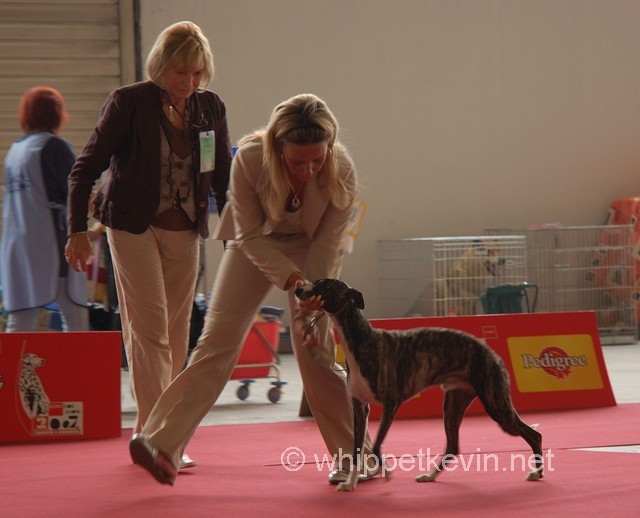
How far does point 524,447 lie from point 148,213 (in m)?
1.63

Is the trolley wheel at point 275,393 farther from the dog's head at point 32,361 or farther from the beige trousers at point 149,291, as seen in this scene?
the beige trousers at point 149,291

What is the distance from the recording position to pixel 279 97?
9484mm

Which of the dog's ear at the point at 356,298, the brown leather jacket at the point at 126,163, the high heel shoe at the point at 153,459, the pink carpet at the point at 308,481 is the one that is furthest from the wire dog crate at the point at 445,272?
the high heel shoe at the point at 153,459

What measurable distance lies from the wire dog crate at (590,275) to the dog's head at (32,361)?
5.65 m

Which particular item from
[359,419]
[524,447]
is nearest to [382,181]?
[524,447]

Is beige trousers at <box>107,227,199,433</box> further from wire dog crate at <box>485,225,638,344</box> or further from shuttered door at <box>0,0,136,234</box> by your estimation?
wire dog crate at <box>485,225,638,344</box>

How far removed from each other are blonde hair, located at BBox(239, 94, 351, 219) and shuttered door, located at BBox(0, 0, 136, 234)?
5.96m

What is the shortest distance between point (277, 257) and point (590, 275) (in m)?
6.94

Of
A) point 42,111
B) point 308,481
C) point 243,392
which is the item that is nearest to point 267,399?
point 243,392

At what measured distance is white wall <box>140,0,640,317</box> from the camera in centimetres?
945

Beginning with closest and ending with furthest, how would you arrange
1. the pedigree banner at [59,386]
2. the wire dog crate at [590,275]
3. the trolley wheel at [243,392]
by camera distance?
the pedigree banner at [59,386] < the trolley wheel at [243,392] < the wire dog crate at [590,275]

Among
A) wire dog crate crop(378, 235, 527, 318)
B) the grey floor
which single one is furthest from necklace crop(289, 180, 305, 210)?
wire dog crate crop(378, 235, 527, 318)

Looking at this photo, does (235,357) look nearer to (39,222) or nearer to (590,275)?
(39,222)

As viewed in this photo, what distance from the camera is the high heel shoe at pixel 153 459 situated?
10.5ft
